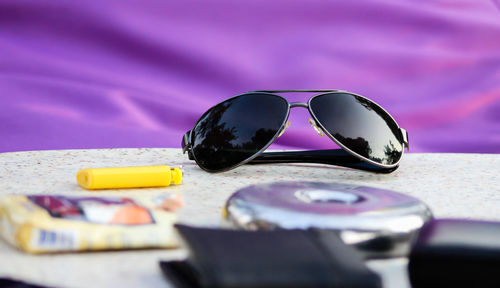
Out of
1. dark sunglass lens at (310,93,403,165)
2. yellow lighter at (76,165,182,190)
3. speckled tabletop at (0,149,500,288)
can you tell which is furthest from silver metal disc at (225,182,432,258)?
dark sunglass lens at (310,93,403,165)

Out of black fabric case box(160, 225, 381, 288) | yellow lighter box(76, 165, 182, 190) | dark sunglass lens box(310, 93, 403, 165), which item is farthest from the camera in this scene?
dark sunglass lens box(310, 93, 403, 165)

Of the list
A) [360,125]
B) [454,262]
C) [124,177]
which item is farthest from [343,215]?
[360,125]

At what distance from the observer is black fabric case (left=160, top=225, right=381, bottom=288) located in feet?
0.91

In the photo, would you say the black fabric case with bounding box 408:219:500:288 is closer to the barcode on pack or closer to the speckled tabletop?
the speckled tabletop

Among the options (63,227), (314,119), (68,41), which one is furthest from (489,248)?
(68,41)

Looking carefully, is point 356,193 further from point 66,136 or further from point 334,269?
point 66,136

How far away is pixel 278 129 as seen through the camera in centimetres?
74

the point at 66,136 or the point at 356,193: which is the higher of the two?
the point at 356,193

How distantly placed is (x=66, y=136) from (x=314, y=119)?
585 millimetres

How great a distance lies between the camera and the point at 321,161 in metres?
0.84

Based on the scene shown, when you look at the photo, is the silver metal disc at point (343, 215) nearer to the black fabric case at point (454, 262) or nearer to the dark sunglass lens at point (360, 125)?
the black fabric case at point (454, 262)

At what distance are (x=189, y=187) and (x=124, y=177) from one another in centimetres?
7

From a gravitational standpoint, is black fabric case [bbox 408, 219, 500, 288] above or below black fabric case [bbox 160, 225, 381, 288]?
below

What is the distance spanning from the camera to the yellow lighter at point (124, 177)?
0.58m
